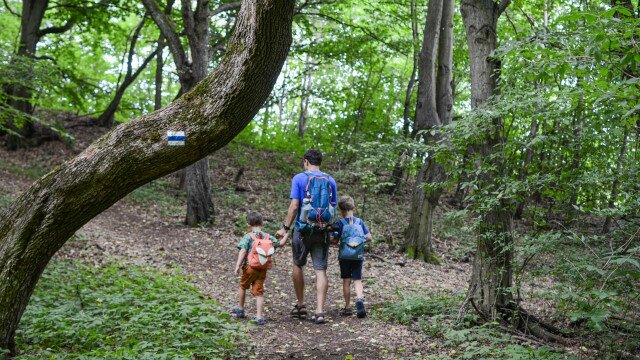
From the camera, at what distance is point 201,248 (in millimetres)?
11438

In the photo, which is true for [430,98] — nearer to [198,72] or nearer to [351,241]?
[198,72]

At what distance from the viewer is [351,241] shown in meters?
7.09

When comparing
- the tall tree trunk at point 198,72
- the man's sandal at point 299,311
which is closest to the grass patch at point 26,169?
the tall tree trunk at point 198,72

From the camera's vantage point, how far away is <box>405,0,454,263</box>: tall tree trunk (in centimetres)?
1202

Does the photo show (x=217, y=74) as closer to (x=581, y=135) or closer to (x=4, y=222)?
(x=4, y=222)

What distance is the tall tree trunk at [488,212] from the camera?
6348 mm

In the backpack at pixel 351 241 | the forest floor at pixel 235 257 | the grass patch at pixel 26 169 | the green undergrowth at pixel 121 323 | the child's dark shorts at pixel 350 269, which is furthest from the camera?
the grass patch at pixel 26 169

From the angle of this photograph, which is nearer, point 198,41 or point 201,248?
point 201,248

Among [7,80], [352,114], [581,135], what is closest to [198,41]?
[7,80]

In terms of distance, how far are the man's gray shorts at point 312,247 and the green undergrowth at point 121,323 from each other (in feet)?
3.90

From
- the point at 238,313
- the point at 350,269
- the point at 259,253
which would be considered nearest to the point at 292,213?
the point at 259,253

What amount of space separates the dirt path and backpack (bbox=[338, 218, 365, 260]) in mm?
841

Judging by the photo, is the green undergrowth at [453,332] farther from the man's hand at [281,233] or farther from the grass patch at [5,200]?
the grass patch at [5,200]

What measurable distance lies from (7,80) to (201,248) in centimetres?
471
